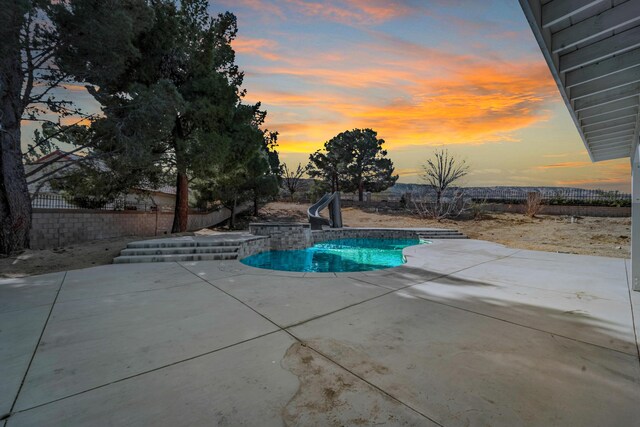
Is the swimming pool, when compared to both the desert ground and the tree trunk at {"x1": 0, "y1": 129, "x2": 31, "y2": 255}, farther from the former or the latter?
the tree trunk at {"x1": 0, "y1": 129, "x2": 31, "y2": 255}

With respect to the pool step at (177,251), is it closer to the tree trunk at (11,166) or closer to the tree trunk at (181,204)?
the tree trunk at (11,166)

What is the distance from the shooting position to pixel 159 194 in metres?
21.7

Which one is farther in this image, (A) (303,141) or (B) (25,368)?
(A) (303,141)

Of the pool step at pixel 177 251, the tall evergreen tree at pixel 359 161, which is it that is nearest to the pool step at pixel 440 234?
the pool step at pixel 177 251

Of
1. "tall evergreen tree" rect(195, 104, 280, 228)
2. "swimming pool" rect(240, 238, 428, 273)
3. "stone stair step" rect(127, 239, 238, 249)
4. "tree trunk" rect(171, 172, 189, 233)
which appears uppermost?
"tall evergreen tree" rect(195, 104, 280, 228)

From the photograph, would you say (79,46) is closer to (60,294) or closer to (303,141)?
(60,294)

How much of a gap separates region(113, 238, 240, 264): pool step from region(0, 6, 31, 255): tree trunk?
10.4 feet

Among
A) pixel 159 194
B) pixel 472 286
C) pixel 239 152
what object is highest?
pixel 239 152

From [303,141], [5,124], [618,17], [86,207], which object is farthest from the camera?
[303,141]

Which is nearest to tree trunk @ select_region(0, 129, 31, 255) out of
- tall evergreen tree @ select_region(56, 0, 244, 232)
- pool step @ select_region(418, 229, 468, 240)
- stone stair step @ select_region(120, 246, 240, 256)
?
tall evergreen tree @ select_region(56, 0, 244, 232)

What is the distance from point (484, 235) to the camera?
1226 cm

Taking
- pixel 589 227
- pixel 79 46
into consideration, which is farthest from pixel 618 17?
pixel 589 227

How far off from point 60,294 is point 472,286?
6094 mm

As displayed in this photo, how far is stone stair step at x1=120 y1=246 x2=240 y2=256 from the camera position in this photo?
6.60 metres
